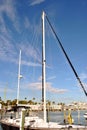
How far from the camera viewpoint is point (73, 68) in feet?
84.4

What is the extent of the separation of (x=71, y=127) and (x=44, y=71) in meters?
9.17

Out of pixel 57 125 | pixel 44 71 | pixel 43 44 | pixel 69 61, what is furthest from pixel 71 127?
pixel 43 44

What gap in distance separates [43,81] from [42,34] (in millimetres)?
7520

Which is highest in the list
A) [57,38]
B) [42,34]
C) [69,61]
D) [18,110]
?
[42,34]

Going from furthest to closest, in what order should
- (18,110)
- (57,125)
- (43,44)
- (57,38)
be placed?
(18,110)
(43,44)
(57,38)
(57,125)

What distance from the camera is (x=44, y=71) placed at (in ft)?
108

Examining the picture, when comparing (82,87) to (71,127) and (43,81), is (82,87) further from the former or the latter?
(43,81)

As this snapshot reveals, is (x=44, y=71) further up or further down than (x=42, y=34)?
further down

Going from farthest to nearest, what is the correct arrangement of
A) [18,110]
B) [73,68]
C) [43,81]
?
[18,110]
[43,81]
[73,68]

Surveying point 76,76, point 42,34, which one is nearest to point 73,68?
point 76,76

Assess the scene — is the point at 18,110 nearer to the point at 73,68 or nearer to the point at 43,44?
the point at 43,44

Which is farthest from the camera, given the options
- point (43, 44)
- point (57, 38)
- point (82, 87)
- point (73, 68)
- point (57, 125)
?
point (43, 44)

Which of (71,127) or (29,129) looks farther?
(29,129)

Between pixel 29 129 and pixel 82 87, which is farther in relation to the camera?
pixel 29 129
